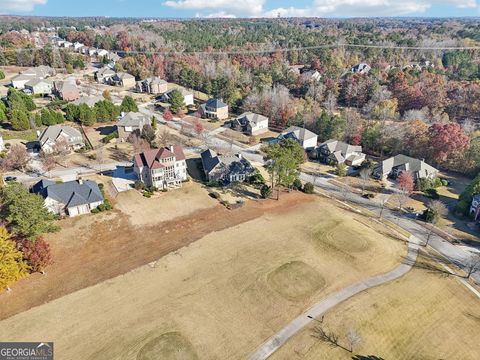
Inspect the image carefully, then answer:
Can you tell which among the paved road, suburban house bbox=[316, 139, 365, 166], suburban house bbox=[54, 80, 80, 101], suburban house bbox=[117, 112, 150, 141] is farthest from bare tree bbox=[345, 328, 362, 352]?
suburban house bbox=[54, 80, 80, 101]

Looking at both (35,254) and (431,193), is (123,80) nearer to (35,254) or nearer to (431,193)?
(35,254)

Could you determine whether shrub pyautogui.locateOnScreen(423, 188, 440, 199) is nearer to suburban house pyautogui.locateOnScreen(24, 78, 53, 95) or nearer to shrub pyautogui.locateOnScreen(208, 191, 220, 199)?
shrub pyautogui.locateOnScreen(208, 191, 220, 199)

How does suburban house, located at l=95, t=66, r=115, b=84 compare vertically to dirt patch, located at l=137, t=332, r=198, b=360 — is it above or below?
above

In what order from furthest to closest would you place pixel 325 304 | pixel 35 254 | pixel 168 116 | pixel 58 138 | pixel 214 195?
1. pixel 168 116
2. pixel 58 138
3. pixel 214 195
4. pixel 35 254
5. pixel 325 304

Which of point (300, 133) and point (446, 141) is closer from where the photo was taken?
point (446, 141)

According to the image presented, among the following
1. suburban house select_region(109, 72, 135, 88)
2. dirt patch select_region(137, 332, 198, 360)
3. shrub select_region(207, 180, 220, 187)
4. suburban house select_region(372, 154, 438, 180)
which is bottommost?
dirt patch select_region(137, 332, 198, 360)

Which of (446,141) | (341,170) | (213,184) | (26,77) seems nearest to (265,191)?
(213,184)
